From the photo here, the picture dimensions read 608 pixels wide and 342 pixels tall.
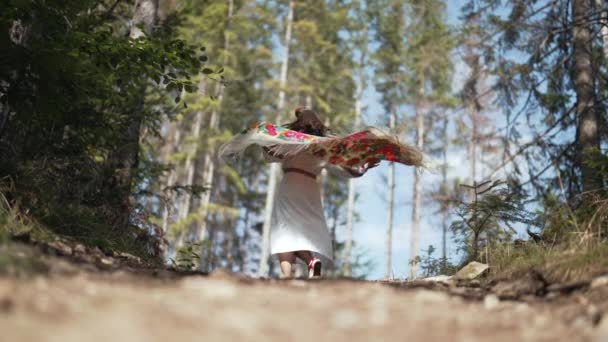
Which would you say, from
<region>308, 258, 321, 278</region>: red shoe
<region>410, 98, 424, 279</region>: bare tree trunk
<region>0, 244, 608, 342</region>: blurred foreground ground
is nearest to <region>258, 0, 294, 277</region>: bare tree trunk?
<region>410, 98, 424, 279</region>: bare tree trunk

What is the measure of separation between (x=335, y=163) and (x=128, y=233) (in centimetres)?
309

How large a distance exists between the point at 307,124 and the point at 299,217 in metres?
1.14

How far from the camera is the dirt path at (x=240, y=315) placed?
1771 millimetres

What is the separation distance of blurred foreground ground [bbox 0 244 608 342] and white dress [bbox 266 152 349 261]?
3495 mm

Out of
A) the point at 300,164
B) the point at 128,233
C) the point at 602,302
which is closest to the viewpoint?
the point at 602,302

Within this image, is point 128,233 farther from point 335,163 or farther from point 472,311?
point 472,311

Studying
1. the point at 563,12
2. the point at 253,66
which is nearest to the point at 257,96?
the point at 253,66

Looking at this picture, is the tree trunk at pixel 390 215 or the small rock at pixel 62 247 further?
the tree trunk at pixel 390 215

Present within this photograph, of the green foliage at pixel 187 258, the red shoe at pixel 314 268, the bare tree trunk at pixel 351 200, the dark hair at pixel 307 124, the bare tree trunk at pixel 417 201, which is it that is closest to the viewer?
the red shoe at pixel 314 268

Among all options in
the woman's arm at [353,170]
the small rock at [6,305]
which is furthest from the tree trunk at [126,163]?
the small rock at [6,305]

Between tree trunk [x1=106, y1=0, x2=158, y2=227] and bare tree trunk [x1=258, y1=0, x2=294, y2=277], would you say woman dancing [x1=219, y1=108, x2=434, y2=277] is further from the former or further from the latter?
bare tree trunk [x1=258, y1=0, x2=294, y2=277]

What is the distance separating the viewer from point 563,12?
10.8 metres

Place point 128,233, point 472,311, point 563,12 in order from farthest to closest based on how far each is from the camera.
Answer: point 563,12
point 128,233
point 472,311

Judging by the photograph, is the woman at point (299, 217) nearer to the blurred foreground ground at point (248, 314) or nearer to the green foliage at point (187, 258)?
the green foliage at point (187, 258)
